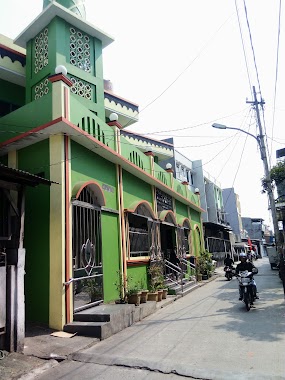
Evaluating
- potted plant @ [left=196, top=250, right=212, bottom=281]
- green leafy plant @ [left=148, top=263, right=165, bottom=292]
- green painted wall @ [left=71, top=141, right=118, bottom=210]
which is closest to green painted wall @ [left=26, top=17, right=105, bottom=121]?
green painted wall @ [left=71, top=141, right=118, bottom=210]

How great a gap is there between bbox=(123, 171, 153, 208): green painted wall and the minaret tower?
233 cm

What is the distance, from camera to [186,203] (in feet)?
59.8

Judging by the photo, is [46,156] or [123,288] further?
[123,288]

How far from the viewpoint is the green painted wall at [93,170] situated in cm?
769

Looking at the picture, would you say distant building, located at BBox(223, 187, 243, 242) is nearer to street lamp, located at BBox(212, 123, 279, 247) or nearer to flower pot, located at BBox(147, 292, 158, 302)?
street lamp, located at BBox(212, 123, 279, 247)

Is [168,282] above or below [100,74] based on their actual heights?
below

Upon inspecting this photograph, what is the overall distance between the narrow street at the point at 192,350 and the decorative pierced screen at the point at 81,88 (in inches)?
278

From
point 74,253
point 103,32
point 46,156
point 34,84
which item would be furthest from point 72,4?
point 74,253

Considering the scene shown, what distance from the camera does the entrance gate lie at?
7305 millimetres

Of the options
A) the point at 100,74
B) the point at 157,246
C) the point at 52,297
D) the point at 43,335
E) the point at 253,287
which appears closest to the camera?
the point at 43,335

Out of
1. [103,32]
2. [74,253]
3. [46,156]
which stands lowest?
[74,253]

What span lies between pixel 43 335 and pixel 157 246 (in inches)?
267

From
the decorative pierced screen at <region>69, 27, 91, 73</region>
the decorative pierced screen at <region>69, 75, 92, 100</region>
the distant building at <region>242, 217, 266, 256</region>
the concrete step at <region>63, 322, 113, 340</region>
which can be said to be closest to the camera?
the concrete step at <region>63, 322, 113, 340</region>

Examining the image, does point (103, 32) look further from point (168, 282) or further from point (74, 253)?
point (168, 282)
